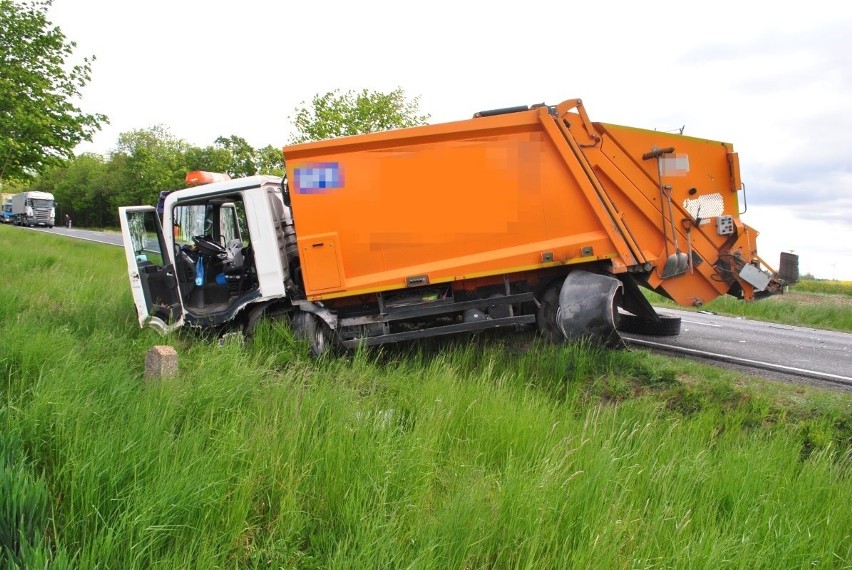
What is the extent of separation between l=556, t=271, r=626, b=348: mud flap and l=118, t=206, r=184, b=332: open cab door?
4.65 metres

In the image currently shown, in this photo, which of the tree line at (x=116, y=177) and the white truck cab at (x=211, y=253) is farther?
the tree line at (x=116, y=177)

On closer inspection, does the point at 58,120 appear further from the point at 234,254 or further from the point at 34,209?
the point at 34,209

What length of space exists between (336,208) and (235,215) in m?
1.99

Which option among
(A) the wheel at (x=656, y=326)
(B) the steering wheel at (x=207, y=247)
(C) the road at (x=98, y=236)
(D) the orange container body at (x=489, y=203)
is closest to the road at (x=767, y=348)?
(A) the wheel at (x=656, y=326)

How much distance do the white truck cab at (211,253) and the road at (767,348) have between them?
15.5 feet

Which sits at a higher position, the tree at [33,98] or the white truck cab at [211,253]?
the tree at [33,98]

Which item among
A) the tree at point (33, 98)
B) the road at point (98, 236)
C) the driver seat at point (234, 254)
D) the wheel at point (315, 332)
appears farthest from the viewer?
the road at point (98, 236)

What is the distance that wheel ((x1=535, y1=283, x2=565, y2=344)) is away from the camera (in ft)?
20.8

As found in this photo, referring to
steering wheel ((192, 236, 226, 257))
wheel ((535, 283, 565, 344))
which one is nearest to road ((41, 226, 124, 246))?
steering wheel ((192, 236, 226, 257))

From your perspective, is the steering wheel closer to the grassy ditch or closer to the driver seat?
the driver seat

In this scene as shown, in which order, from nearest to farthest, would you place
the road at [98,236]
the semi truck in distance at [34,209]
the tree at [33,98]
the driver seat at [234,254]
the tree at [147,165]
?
the driver seat at [234,254]
the tree at [33,98]
the tree at [147,165]
the road at [98,236]
the semi truck in distance at [34,209]

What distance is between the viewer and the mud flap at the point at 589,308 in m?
5.96

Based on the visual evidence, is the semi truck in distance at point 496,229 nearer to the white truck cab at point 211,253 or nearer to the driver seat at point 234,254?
the white truck cab at point 211,253

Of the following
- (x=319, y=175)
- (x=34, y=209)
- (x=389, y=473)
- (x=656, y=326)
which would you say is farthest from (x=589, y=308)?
(x=34, y=209)
